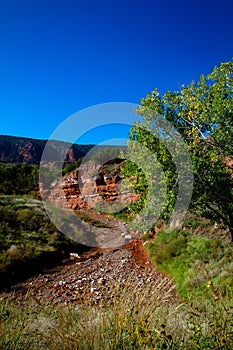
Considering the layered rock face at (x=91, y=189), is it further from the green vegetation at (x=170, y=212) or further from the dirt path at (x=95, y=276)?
the green vegetation at (x=170, y=212)

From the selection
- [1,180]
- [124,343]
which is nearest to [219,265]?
[124,343]

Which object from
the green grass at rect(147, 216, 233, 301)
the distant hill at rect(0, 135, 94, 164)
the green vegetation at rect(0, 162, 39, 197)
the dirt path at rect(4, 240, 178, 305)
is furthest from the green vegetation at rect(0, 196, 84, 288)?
the distant hill at rect(0, 135, 94, 164)

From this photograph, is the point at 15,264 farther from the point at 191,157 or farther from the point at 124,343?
the point at 124,343

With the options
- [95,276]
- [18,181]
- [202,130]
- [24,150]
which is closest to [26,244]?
[95,276]

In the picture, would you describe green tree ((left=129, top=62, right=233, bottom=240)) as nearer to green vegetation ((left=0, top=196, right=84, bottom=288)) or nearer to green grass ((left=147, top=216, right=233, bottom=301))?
green grass ((left=147, top=216, right=233, bottom=301))

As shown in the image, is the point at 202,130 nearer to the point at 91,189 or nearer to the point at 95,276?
→ the point at 95,276

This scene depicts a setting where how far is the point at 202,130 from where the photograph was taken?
10.5 meters

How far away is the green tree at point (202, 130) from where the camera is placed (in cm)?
960

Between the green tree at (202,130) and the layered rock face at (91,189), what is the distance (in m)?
23.8

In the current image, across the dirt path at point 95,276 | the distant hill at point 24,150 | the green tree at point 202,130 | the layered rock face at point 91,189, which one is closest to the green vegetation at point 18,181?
the layered rock face at point 91,189

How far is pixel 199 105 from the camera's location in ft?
33.1

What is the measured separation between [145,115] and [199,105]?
1.96 metres

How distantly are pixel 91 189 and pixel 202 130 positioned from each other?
103 ft

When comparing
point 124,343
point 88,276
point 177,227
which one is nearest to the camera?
point 124,343
